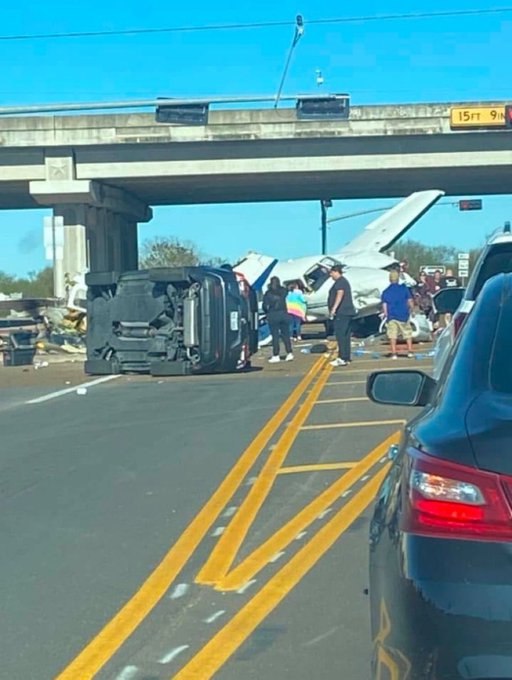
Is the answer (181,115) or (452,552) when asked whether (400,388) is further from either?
(181,115)

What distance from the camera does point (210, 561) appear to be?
19.9 feet

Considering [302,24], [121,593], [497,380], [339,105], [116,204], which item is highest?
[302,24]

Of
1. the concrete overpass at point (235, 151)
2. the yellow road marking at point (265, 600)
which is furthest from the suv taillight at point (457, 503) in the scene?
the concrete overpass at point (235, 151)

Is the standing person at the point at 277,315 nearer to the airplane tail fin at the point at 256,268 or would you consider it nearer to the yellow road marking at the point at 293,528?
the airplane tail fin at the point at 256,268

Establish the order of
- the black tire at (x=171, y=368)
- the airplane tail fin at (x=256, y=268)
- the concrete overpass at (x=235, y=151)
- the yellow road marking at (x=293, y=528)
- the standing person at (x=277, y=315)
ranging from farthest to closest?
1. the concrete overpass at (x=235, y=151)
2. the airplane tail fin at (x=256, y=268)
3. the standing person at (x=277, y=315)
4. the black tire at (x=171, y=368)
5. the yellow road marking at (x=293, y=528)

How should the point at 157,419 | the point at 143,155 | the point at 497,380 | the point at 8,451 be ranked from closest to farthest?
the point at 497,380 < the point at 8,451 < the point at 157,419 < the point at 143,155

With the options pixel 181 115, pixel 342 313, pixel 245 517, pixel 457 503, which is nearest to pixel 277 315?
pixel 342 313

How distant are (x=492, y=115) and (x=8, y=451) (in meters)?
29.7

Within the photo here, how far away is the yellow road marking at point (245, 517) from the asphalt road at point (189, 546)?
0.06 feet

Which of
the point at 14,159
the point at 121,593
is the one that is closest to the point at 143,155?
the point at 14,159

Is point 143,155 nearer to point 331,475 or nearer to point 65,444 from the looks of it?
point 65,444

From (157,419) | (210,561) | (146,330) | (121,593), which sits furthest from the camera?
(146,330)

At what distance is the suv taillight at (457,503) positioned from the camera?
111 inches

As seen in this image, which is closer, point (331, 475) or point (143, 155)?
point (331, 475)
